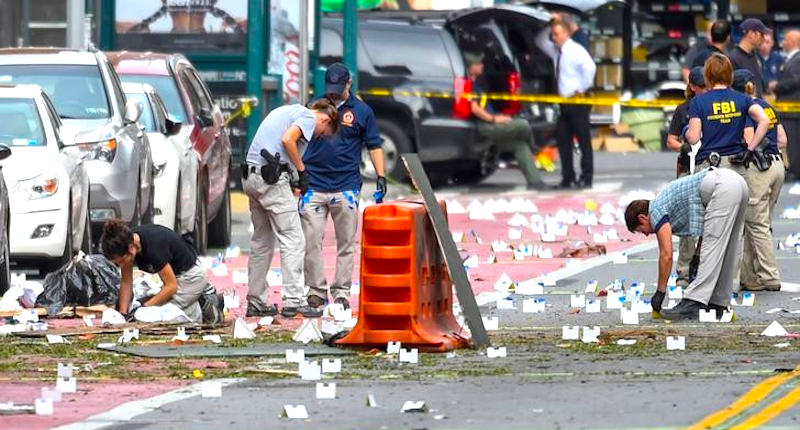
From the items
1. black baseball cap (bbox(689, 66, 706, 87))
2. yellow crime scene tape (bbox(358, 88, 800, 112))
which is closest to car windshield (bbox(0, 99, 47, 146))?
black baseball cap (bbox(689, 66, 706, 87))

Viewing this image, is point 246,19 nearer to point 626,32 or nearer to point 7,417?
point 626,32

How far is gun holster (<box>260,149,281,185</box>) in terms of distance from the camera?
15.1m

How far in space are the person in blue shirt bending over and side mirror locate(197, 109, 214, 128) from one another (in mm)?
5118

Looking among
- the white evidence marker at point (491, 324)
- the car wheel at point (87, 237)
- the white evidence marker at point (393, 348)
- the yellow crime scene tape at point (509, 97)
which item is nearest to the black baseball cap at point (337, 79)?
the white evidence marker at point (491, 324)

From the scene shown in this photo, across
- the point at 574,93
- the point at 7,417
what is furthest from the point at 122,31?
the point at 7,417

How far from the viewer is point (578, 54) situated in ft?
94.9

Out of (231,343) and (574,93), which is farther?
(574,93)

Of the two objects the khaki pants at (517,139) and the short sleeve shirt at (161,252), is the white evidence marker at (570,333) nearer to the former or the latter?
the short sleeve shirt at (161,252)

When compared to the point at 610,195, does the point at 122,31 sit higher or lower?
higher

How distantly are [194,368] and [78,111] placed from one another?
25.5 ft

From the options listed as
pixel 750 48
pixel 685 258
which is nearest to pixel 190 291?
pixel 685 258

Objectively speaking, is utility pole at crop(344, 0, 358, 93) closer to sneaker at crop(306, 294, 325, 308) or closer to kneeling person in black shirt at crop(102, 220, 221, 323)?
sneaker at crop(306, 294, 325, 308)

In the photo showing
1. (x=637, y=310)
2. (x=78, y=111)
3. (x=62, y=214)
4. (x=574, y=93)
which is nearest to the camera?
(x=637, y=310)

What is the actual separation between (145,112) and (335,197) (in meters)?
5.14
